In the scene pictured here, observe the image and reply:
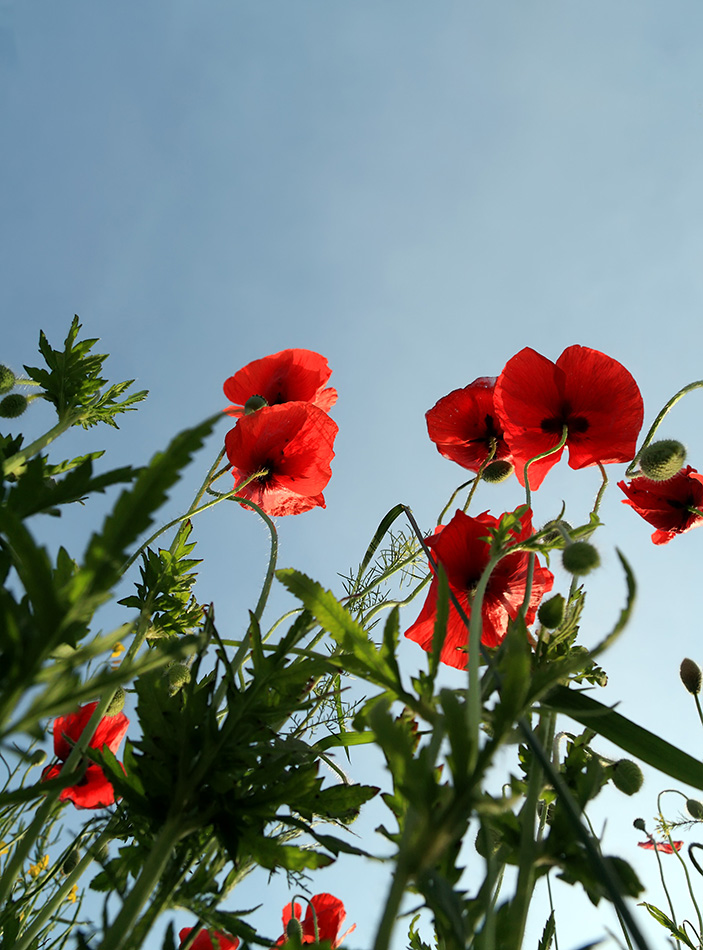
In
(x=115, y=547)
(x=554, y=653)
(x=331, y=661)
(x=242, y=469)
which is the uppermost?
(x=242, y=469)

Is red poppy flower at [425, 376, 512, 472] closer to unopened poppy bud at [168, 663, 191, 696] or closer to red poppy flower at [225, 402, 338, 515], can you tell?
red poppy flower at [225, 402, 338, 515]

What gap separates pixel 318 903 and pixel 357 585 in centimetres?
64

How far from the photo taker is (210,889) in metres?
0.69

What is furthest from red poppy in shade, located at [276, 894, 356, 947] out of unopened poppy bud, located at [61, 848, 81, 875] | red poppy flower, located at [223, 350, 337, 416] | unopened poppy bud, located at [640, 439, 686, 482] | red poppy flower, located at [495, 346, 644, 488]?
red poppy flower, located at [223, 350, 337, 416]

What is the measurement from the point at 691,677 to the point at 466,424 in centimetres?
85

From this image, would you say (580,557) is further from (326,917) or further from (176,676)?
(326,917)

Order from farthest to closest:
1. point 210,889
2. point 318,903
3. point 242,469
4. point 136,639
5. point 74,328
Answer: point 242,469 → point 74,328 → point 318,903 → point 136,639 → point 210,889

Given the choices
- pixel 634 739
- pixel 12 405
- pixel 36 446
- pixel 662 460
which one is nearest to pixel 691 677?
pixel 662 460

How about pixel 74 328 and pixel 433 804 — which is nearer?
pixel 433 804

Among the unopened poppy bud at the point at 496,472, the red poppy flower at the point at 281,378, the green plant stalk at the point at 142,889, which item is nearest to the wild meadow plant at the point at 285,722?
the green plant stalk at the point at 142,889

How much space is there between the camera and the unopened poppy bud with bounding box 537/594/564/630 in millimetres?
845

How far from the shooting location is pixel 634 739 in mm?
812

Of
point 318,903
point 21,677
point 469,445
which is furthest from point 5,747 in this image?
point 469,445

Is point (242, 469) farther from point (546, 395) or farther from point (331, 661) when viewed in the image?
point (331, 661)
